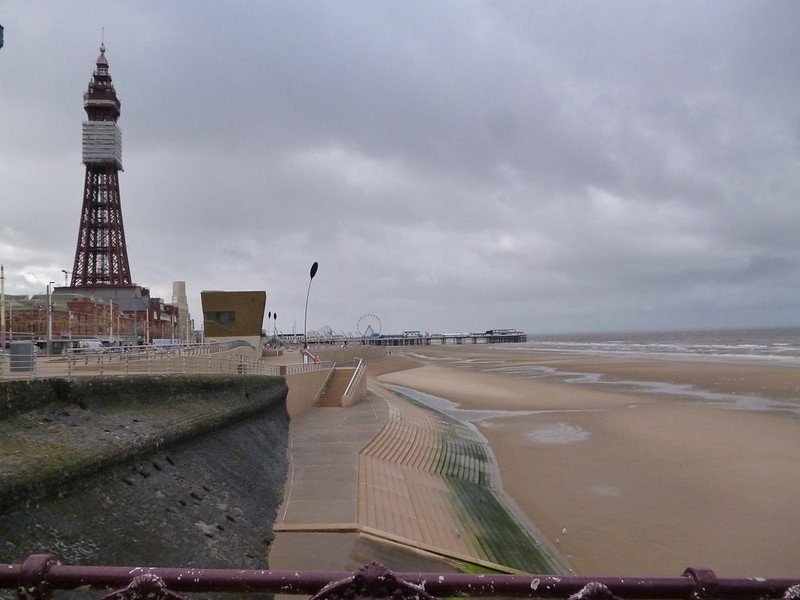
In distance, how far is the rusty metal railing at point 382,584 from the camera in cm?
171

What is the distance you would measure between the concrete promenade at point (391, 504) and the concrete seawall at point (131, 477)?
654mm

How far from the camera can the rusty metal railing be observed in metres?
1.71

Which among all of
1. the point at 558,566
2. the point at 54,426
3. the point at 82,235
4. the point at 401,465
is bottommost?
the point at 558,566

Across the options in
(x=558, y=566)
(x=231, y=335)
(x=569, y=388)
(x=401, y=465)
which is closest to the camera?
(x=558, y=566)

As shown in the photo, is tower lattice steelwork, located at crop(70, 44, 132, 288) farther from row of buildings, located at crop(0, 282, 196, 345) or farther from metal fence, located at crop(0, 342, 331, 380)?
metal fence, located at crop(0, 342, 331, 380)

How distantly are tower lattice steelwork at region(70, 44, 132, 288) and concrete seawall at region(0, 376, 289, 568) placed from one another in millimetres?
66064

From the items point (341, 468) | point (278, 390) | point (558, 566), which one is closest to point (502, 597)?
point (558, 566)

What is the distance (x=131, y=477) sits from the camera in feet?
23.7

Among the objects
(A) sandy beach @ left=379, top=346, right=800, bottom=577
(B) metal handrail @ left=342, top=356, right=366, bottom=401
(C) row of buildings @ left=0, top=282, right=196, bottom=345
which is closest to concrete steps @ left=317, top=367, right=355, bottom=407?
(B) metal handrail @ left=342, top=356, right=366, bottom=401

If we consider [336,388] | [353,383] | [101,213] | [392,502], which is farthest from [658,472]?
[101,213]

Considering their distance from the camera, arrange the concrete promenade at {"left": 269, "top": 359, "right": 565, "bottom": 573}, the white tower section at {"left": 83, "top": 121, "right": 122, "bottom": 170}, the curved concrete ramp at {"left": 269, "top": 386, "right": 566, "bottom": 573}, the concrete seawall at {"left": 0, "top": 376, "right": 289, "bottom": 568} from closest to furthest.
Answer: the concrete seawall at {"left": 0, "top": 376, "right": 289, "bottom": 568} → the concrete promenade at {"left": 269, "top": 359, "right": 565, "bottom": 573} → the curved concrete ramp at {"left": 269, "top": 386, "right": 566, "bottom": 573} → the white tower section at {"left": 83, "top": 121, "right": 122, "bottom": 170}

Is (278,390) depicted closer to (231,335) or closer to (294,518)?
(294,518)

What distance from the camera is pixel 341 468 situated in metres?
11.8

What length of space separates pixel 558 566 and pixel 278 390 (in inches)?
347
